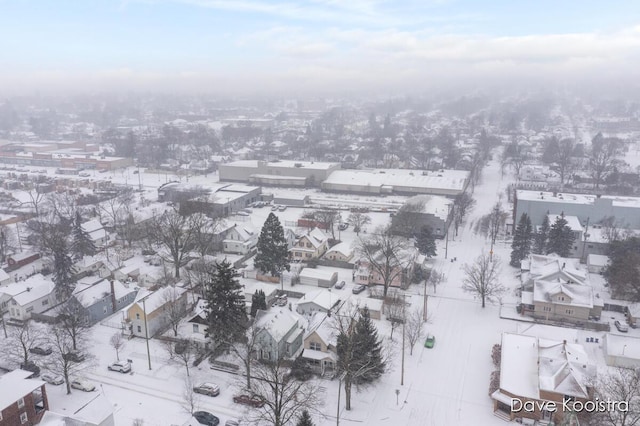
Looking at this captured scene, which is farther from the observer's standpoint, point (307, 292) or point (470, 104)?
point (470, 104)

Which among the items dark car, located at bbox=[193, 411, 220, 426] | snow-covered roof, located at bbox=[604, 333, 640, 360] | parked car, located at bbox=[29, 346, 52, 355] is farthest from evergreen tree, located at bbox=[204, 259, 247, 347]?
snow-covered roof, located at bbox=[604, 333, 640, 360]

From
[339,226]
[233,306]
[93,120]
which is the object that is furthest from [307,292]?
[93,120]

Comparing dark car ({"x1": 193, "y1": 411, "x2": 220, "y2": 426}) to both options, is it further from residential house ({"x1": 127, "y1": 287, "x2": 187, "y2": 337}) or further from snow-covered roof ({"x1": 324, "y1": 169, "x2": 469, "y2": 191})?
snow-covered roof ({"x1": 324, "y1": 169, "x2": 469, "y2": 191})

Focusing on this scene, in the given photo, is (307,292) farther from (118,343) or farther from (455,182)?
(455,182)

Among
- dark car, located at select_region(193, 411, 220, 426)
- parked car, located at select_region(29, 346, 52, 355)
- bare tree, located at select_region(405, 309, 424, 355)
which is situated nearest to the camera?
dark car, located at select_region(193, 411, 220, 426)

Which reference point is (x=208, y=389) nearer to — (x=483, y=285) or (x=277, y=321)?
(x=277, y=321)

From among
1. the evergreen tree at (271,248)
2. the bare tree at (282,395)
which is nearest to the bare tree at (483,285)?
the evergreen tree at (271,248)

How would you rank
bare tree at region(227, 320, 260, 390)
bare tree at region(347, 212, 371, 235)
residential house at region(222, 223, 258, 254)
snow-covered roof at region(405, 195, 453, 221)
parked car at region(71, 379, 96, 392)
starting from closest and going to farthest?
bare tree at region(227, 320, 260, 390) → parked car at region(71, 379, 96, 392) → residential house at region(222, 223, 258, 254) → snow-covered roof at region(405, 195, 453, 221) → bare tree at region(347, 212, 371, 235)
